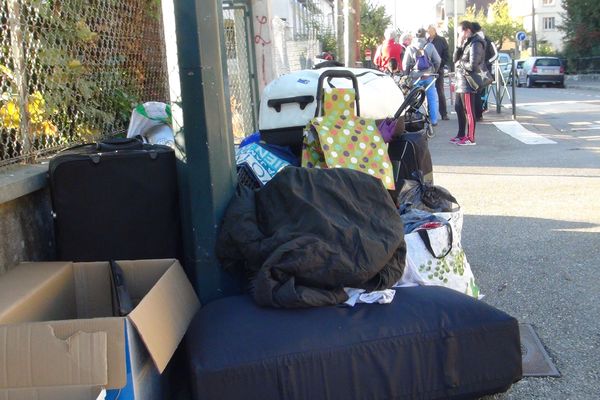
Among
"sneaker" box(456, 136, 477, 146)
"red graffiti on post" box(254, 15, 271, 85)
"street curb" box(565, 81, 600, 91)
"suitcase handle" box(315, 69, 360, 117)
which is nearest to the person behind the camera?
"suitcase handle" box(315, 69, 360, 117)

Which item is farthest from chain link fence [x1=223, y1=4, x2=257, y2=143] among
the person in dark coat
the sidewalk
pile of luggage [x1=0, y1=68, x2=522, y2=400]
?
the sidewalk

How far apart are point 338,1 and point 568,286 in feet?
41.5

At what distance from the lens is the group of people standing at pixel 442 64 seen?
1042 cm

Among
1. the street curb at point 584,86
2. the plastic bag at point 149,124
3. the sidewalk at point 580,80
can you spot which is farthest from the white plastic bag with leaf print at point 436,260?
the sidewalk at point 580,80

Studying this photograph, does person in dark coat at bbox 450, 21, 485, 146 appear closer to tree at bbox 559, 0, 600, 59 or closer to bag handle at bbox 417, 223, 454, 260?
bag handle at bbox 417, 223, 454, 260

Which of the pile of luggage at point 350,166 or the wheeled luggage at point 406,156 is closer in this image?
the pile of luggage at point 350,166

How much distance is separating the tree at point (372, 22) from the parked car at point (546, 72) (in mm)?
8173

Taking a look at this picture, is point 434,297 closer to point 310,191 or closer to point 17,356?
point 310,191

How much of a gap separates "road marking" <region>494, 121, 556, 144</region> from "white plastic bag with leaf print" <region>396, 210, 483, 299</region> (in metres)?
8.01

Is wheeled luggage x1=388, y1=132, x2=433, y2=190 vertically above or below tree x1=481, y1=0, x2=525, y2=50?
below

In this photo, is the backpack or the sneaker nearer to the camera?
the sneaker

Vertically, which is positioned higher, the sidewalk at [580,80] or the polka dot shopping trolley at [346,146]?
Answer: the sidewalk at [580,80]

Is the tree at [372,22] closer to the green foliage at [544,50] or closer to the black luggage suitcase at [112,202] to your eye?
the green foliage at [544,50]

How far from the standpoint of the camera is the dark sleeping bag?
2842 mm
